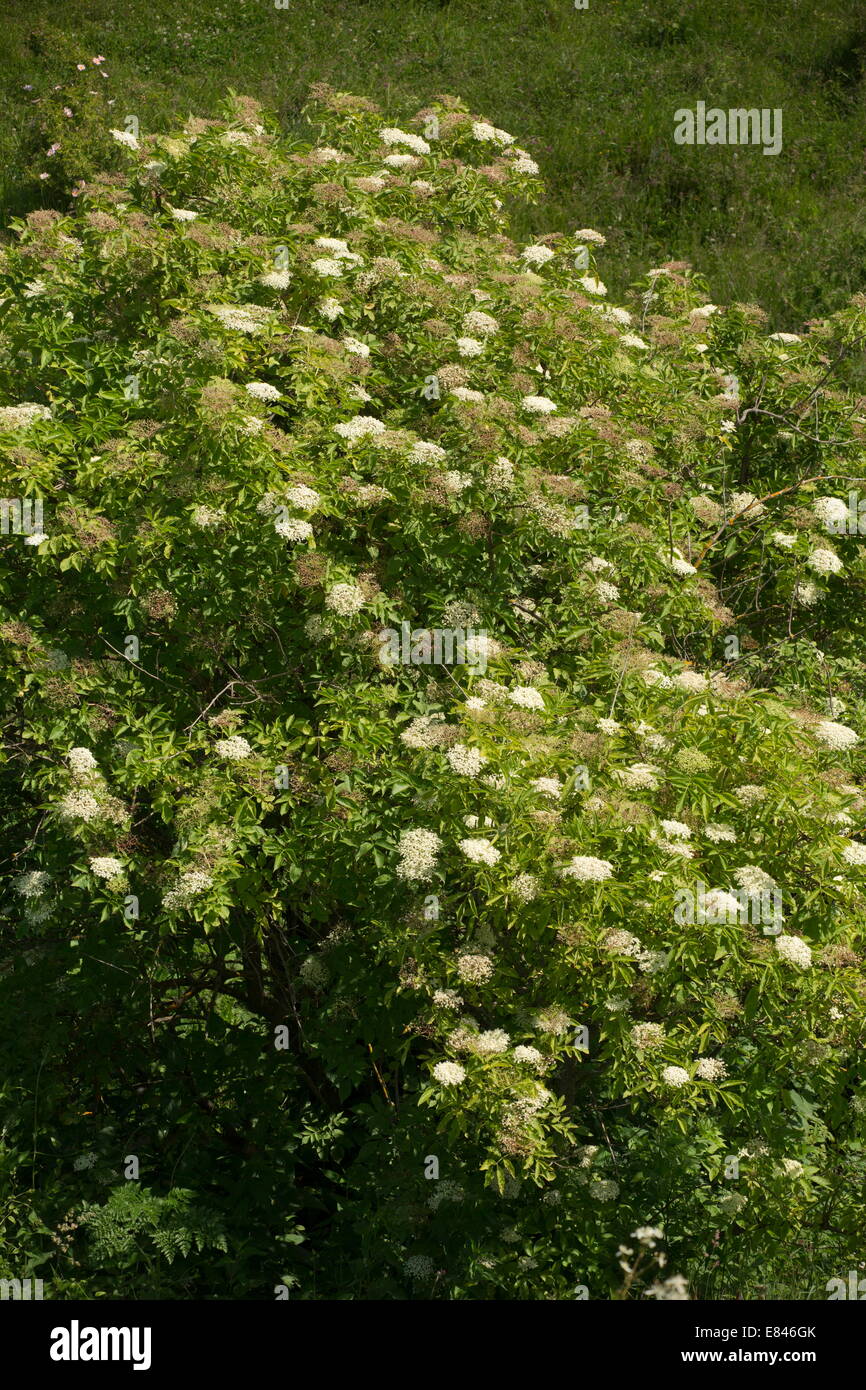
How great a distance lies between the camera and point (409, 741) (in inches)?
164

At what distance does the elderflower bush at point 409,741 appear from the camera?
13.2ft

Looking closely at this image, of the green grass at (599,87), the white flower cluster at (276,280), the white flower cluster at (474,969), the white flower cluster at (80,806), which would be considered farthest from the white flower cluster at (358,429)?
the green grass at (599,87)

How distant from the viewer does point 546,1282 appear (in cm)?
467

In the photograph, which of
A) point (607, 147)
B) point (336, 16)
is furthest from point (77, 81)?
point (607, 147)

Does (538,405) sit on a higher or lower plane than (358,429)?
higher

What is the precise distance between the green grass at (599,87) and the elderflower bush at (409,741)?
877 cm

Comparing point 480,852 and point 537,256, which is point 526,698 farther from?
point 537,256

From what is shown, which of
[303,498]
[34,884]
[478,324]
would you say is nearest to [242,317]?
[303,498]

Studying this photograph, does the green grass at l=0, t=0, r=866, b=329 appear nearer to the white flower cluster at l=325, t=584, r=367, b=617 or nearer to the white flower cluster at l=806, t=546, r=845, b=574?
the white flower cluster at l=806, t=546, r=845, b=574

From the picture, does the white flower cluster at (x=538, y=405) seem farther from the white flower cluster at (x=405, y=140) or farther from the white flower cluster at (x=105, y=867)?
the white flower cluster at (x=105, y=867)

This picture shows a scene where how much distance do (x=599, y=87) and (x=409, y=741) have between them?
15875 millimetres

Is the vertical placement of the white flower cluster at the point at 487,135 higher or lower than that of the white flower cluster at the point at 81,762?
higher

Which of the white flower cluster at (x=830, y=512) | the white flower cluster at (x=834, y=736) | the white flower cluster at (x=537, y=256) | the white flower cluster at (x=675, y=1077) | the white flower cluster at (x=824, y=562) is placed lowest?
the white flower cluster at (x=675, y=1077)

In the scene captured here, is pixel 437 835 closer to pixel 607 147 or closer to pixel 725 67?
pixel 607 147
